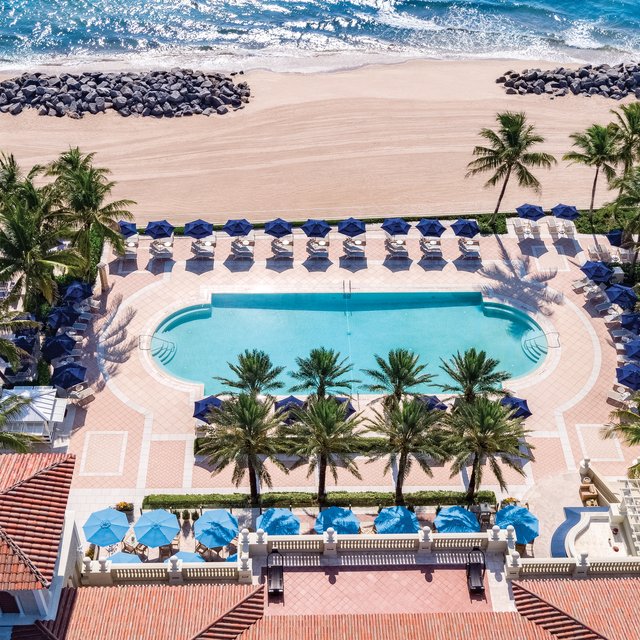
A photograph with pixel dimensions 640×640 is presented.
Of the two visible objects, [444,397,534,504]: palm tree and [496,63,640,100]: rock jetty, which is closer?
[444,397,534,504]: palm tree

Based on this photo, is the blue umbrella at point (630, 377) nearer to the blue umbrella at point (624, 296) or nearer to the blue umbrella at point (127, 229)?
the blue umbrella at point (624, 296)

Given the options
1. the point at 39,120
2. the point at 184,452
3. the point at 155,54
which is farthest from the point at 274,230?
the point at 155,54

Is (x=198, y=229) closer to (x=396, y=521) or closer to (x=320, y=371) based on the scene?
(x=320, y=371)

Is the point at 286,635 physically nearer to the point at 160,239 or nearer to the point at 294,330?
the point at 294,330

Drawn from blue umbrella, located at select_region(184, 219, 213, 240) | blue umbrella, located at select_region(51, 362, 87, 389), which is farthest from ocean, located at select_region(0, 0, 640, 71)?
blue umbrella, located at select_region(51, 362, 87, 389)

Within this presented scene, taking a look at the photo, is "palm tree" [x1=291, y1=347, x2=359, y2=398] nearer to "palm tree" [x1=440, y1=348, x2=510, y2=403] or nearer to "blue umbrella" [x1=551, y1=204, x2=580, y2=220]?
"palm tree" [x1=440, y1=348, x2=510, y2=403]

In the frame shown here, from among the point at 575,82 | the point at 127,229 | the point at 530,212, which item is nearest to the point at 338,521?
the point at 127,229
